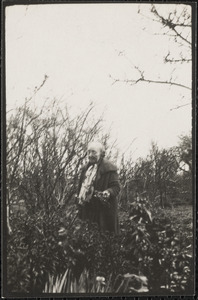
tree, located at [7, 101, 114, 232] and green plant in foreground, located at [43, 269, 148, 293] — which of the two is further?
tree, located at [7, 101, 114, 232]

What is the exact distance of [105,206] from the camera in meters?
5.40

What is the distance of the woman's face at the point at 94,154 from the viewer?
214 inches

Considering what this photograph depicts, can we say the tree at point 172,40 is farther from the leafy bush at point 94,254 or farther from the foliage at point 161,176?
the leafy bush at point 94,254

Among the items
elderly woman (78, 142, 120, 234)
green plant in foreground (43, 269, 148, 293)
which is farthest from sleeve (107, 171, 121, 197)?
green plant in foreground (43, 269, 148, 293)

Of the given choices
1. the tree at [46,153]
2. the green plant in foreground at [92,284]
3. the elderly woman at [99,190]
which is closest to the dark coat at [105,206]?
the elderly woman at [99,190]

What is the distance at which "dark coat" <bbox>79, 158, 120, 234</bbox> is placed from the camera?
5387mm

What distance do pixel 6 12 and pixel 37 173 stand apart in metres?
1.50

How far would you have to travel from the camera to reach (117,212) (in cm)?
540

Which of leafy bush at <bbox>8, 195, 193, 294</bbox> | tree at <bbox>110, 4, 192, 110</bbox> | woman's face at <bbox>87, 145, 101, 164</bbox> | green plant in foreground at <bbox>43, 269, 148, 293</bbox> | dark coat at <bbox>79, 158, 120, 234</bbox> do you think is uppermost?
tree at <bbox>110, 4, 192, 110</bbox>

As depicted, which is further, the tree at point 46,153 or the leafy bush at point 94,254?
the tree at point 46,153

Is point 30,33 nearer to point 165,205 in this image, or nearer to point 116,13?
point 116,13

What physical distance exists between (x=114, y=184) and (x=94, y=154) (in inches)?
13.0

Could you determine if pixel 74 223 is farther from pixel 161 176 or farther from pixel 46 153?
pixel 161 176

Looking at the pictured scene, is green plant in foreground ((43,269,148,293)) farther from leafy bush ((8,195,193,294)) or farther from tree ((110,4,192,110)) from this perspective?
tree ((110,4,192,110))
